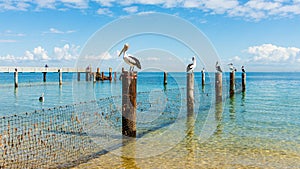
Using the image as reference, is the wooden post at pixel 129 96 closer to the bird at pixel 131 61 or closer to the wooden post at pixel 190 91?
the bird at pixel 131 61

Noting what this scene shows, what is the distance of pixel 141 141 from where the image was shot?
35.3 feet

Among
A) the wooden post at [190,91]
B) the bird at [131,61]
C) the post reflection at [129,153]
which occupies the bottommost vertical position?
the post reflection at [129,153]

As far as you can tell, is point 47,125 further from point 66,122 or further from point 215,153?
point 215,153

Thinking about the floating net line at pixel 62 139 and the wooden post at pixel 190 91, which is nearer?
the floating net line at pixel 62 139

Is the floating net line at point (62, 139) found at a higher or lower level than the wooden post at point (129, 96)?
lower

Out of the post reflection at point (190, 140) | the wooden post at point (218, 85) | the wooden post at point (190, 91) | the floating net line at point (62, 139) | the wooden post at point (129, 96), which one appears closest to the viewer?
the floating net line at point (62, 139)

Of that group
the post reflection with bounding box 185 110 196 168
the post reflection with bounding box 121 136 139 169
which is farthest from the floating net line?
the post reflection with bounding box 185 110 196 168

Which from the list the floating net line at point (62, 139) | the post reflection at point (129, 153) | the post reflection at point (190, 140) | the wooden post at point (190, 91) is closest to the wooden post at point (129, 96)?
the post reflection at point (129, 153)

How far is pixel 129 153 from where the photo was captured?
9258mm

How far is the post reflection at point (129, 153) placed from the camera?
8.19 metres

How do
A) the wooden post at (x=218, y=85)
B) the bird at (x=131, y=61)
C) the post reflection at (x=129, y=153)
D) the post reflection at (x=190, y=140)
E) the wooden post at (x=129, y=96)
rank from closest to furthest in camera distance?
the post reflection at (x=129, y=153) → the post reflection at (x=190, y=140) → the wooden post at (x=129, y=96) → the bird at (x=131, y=61) → the wooden post at (x=218, y=85)

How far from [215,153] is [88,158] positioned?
391 cm

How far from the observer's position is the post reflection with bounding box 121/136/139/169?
8.19 metres

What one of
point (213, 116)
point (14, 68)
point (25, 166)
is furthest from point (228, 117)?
point (14, 68)
